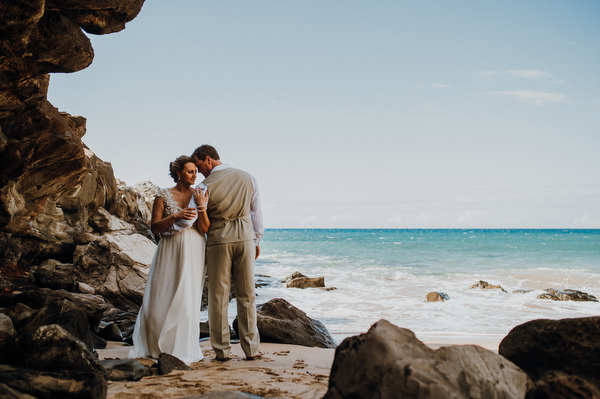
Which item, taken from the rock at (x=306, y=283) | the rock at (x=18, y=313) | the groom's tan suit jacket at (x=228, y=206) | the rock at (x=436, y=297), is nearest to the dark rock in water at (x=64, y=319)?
the rock at (x=18, y=313)

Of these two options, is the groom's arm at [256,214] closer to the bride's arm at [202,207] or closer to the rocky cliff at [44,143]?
the bride's arm at [202,207]

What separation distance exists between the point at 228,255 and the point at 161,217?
2.88 ft

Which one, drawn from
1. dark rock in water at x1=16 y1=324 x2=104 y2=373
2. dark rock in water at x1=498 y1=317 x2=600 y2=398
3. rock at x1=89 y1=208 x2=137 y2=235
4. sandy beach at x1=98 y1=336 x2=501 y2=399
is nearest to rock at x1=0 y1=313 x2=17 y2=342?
dark rock in water at x1=16 y1=324 x2=104 y2=373

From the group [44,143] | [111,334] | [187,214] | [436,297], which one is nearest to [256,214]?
[187,214]

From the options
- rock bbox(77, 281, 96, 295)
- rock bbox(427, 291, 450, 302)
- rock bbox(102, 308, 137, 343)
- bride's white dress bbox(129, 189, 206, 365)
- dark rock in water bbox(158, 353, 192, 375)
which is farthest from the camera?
rock bbox(427, 291, 450, 302)

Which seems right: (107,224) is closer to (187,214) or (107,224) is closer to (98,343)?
(98,343)

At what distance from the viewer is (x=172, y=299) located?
16.9ft

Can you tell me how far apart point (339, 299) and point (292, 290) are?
3356 mm

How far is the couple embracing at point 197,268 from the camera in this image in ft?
16.8

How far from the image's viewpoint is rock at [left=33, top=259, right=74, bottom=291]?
9930mm

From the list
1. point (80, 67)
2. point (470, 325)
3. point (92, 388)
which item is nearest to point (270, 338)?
point (92, 388)

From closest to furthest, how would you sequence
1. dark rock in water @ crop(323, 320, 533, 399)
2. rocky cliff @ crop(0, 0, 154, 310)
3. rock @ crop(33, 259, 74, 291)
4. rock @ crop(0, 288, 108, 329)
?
dark rock in water @ crop(323, 320, 533, 399) < rocky cliff @ crop(0, 0, 154, 310) < rock @ crop(0, 288, 108, 329) < rock @ crop(33, 259, 74, 291)

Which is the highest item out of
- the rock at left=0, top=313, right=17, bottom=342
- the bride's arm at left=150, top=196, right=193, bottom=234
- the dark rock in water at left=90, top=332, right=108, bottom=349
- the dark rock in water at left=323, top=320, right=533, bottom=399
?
the bride's arm at left=150, top=196, right=193, bottom=234

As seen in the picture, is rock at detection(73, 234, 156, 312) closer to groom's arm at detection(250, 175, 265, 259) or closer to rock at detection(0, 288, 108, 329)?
rock at detection(0, 288, 108, 329)
